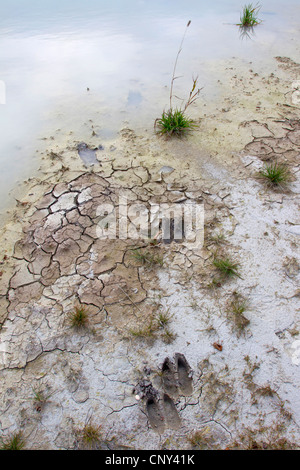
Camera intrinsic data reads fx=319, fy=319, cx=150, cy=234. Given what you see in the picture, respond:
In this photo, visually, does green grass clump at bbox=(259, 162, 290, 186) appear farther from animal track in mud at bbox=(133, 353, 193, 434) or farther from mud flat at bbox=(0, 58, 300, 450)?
animal track in mud at bbox=(133, 353, 193, 434)

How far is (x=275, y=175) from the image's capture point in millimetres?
3074

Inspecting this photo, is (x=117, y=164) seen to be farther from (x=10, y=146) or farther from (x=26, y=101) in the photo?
(x=26, y=101)

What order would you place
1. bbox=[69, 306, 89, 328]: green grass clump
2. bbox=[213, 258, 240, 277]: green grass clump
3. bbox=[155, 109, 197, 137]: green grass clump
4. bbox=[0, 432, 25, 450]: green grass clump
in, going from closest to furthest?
1. bbox=[0, 432, 25, 450]: green grass clump
2. bbox=[69, 306, 89, 328]: green grass clump
3. bbox=[213, 258, 240, 277]: green grass clump
4. bbox=[155, 109, 197, 137]: green grass clump

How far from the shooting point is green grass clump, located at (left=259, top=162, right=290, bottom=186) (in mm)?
3080

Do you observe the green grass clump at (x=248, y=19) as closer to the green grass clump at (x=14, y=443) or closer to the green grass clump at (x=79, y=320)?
the green grass clump at (x=79, y=320)

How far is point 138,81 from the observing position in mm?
4633

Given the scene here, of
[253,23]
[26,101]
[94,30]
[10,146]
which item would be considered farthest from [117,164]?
[253,23]

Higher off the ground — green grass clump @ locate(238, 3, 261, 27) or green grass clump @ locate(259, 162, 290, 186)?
green grass clump @ locate(238, 3, 261, 27)

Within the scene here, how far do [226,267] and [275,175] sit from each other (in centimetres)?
119

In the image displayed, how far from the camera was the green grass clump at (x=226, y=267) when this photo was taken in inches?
97.9

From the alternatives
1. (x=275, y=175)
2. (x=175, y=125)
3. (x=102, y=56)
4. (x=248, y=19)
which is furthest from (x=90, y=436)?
(x=248, y=19)

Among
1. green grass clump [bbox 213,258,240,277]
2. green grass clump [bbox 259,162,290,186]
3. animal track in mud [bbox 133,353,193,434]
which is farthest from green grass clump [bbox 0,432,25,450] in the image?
green grass clump [bbox 259,162,290,186]

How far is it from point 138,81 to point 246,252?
3254 millimetres

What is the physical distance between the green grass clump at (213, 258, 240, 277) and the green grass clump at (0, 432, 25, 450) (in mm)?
1714
